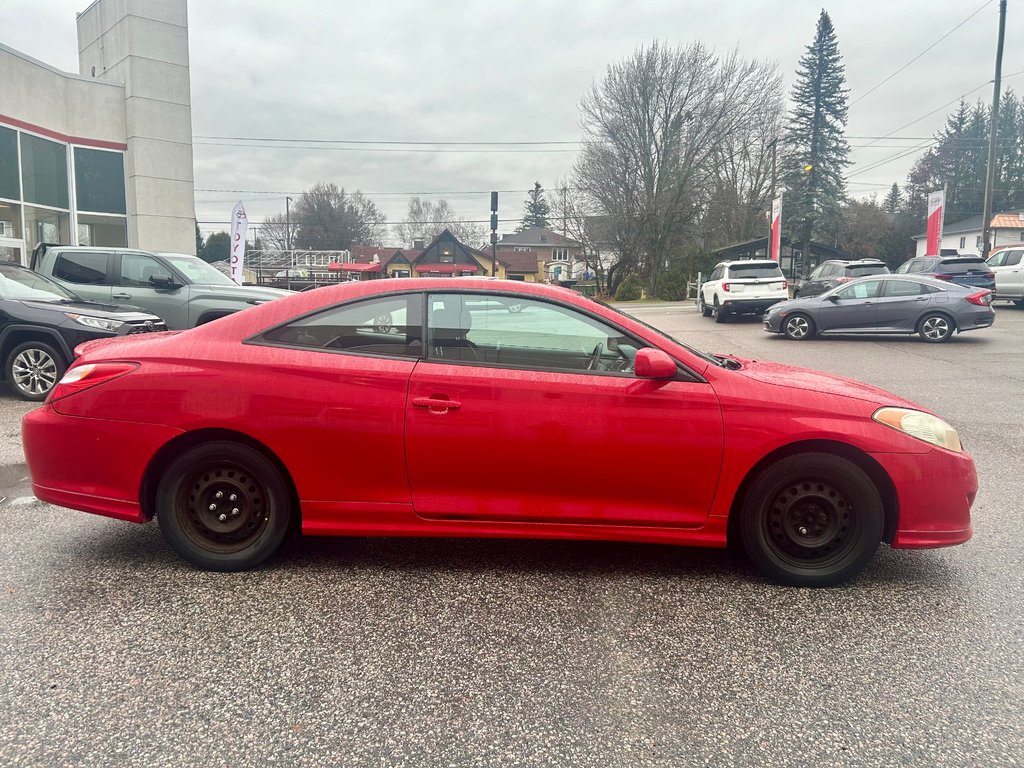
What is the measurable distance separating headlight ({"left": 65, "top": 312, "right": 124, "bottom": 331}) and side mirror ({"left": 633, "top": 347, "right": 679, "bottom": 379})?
6.89 m

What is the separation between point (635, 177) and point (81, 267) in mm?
38448

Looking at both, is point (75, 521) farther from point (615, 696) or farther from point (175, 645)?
point (615, 696)

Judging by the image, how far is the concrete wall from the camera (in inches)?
874

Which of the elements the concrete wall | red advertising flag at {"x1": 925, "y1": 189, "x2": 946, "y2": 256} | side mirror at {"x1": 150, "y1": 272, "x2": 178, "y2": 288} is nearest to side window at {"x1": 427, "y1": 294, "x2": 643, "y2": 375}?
side mirror at {"x1": 150, "y1": 272, "x2": 178, "y2": 288}

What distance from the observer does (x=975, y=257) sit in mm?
19891

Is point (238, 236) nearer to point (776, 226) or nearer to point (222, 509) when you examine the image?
point (222, 509)

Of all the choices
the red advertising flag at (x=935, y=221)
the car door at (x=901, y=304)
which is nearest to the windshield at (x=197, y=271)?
the car door at (x=901, y=304)

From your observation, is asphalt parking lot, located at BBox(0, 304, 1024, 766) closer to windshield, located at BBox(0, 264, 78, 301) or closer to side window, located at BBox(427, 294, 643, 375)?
side window, located at BBox(427, 294, 643, 375)

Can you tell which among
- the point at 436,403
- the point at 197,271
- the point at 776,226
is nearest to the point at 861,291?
the point at 197,271

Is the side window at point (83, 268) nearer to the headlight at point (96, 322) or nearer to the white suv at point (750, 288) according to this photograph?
the headlight at point (96, 322)

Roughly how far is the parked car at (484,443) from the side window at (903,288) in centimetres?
1312

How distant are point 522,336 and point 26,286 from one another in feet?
25.4

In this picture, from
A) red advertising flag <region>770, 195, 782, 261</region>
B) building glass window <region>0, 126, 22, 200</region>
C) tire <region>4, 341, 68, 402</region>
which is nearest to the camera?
tire <region>4, 341, 68, 402</region>

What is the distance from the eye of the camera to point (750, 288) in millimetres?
20141
